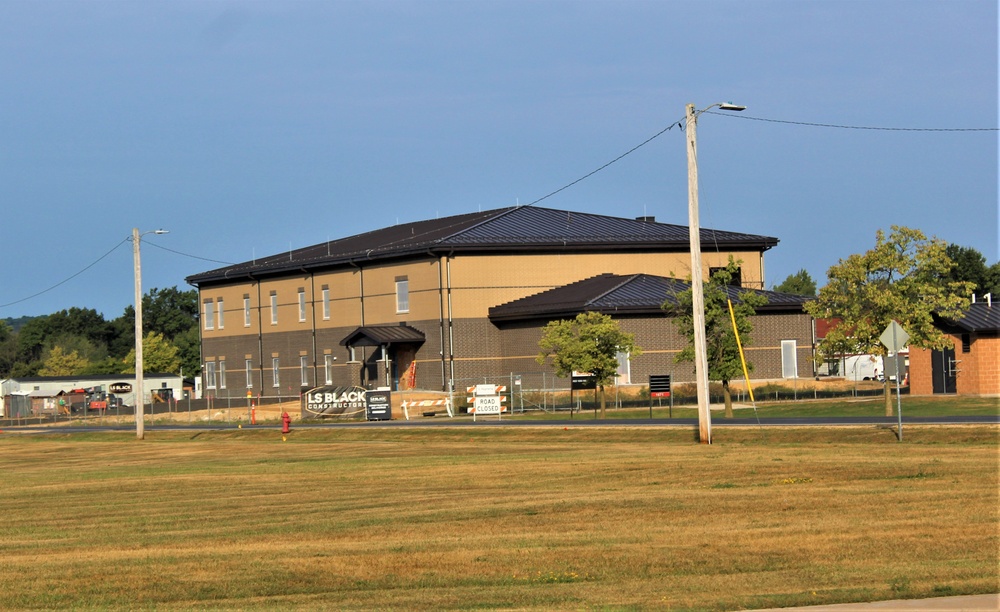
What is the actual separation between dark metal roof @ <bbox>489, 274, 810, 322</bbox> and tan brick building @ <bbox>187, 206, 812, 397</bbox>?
0.65 ft

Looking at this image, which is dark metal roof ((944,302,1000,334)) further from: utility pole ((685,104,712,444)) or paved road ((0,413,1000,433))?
utility pole ((685,104,712,444))

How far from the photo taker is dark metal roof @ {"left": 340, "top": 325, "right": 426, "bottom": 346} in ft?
242

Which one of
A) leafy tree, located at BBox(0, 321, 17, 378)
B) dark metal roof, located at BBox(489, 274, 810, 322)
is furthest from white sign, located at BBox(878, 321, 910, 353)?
leafy tree, located at BBox(0, 321, 17, 378)

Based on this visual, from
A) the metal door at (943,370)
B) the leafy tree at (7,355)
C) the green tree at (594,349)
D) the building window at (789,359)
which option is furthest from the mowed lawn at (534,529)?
the leafy tree at (7,355)

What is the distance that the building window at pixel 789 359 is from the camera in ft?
235

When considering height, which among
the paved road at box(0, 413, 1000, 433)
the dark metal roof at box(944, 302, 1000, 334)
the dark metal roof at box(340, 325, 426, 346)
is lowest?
the paved road at box(0, 413, 1000, 433)

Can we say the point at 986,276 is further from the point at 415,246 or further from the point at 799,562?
the point at 799,562

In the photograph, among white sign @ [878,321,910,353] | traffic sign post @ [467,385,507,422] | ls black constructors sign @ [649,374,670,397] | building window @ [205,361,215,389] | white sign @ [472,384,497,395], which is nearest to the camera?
white sign @ [878,321,910,353]

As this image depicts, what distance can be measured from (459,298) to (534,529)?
55.8 metres

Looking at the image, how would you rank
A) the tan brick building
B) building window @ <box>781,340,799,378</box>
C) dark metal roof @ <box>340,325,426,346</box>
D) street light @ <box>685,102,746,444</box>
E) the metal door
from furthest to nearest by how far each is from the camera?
dark metal roof @ <box>340,325,426,346</box>, the tan brick building, building window @ <box>781,340,799,378</box>, the metal door, street light @ <box>685,102,746,444</box>

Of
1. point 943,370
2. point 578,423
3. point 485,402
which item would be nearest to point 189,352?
point 485,402

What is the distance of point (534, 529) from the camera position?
18.2m

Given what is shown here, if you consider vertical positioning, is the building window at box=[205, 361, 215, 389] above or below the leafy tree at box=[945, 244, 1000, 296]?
below

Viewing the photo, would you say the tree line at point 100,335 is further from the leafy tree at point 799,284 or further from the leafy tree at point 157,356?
the leafy tree at point 799,284
